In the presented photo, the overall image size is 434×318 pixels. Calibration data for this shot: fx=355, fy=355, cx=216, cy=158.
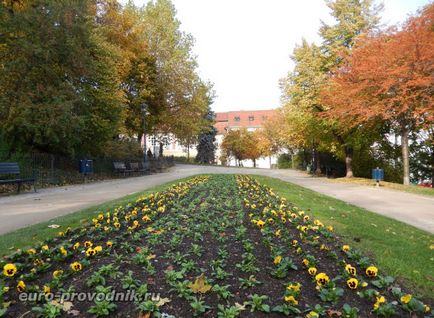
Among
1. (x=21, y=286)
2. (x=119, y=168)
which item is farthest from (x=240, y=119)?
(x=21, y=286)

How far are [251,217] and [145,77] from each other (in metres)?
23.8

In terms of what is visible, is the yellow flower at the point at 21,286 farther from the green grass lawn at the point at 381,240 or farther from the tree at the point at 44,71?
the tree at the point at 44,71

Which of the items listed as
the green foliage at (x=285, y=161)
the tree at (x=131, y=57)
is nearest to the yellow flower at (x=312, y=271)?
the tree at (x=131, y=57)

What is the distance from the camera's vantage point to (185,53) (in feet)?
105

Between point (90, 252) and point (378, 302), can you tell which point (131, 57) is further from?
point (378, 302)

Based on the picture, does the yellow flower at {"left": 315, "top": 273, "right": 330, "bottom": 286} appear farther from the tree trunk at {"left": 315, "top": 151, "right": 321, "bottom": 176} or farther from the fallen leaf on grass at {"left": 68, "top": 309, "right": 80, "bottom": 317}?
the tree trunk at {"left": 315, "top": 151, "right": 321, "bottom": 176}

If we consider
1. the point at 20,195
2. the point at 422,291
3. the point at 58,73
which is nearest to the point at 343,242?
the point at 422,291

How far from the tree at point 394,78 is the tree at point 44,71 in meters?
12.8

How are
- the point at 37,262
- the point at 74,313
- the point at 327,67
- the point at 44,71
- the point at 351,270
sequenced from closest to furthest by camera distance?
1. the point at 74,313
2. the point at 351,270
3. the point at 37,262
4. the point at 44,71
5. the point at 327,67

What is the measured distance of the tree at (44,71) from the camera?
46.6 feet

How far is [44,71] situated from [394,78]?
15.6 meters

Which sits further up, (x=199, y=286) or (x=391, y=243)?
(x=199, y=286)

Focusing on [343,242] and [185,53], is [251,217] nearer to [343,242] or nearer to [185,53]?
[343,242]

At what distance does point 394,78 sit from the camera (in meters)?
15.9
